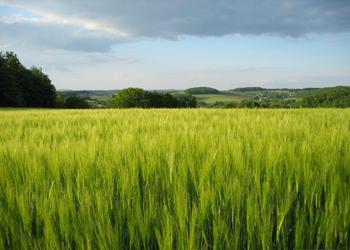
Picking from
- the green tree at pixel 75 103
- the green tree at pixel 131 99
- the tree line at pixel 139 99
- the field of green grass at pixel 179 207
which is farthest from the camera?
the green tree at pixel 75 103

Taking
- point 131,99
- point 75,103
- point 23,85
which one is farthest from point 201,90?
point 23,85

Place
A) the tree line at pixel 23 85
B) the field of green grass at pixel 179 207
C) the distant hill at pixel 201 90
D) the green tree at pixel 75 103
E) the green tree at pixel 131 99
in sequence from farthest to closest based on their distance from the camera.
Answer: the distant hill at pixel 201 90
the green tree at pixel 75 103
the green tree at pixel 131 99
the tree line at pixel 23 85
the field of green grass at pixel 179 207

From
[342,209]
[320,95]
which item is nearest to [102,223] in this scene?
[342,209]

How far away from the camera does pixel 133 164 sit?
3.84 ft

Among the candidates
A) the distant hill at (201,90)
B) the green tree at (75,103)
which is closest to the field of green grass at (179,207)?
the green tree at (75,103)

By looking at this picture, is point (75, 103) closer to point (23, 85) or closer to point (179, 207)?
point (23, 85)

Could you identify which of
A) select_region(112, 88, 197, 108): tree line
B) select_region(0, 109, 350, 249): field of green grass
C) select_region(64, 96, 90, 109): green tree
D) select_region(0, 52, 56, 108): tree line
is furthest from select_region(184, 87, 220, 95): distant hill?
select_region(0, 109, 350, 249): field of green grass

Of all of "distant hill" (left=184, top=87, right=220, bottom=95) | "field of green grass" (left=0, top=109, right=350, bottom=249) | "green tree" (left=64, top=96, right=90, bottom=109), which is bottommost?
"field of green grass" (left=0, top=109, right=350, bottom=249)

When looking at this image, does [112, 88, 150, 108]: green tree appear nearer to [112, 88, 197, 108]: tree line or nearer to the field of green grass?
[112, 88, 197, 108]: tree line

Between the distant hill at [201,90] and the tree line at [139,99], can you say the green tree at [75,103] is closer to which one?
the tree line at [139,99]

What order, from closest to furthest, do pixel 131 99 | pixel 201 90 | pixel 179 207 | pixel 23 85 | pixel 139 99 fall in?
pixel 179 207, pixel 23 85, pixel 131 99, pixel 139 99, pixel 201 90

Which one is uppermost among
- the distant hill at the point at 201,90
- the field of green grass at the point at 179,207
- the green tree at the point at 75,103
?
the distant hill at the point at 201,90

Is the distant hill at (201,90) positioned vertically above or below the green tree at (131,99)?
above

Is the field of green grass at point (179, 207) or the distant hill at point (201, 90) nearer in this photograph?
the field of green grass at point (179, 207)
